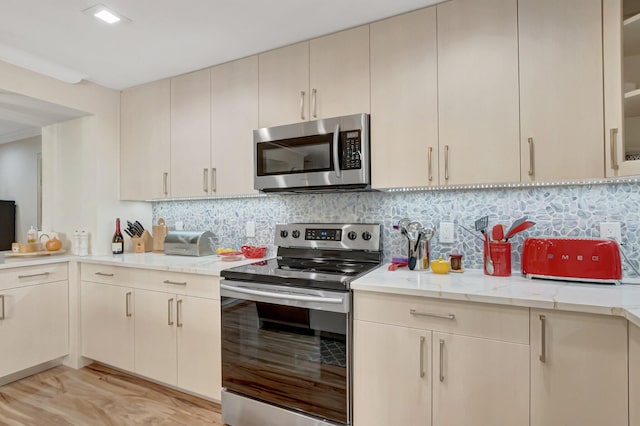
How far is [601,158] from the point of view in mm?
1489

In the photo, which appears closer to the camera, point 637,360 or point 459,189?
point 637,360

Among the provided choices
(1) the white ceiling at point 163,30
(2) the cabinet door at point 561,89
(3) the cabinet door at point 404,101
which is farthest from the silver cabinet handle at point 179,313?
(2) the cabinet door at point 561,89

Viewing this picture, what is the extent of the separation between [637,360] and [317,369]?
124 centimetres

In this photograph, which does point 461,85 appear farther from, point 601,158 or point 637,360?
point 637,360

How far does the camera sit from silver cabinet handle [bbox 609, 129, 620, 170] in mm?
1450

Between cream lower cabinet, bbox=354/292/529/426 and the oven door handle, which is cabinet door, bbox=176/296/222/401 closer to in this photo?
the oven door handle

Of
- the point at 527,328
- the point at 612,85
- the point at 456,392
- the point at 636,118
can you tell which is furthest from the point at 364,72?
the point at 456,392

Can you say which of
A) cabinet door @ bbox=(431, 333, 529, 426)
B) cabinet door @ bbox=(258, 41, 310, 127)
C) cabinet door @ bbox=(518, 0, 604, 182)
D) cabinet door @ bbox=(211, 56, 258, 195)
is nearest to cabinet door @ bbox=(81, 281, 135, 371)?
cabinet door @ bbox=(211, 56, 258, 195)

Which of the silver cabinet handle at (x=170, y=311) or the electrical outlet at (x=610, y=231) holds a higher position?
the electrical outlet at (x=610, y=231)

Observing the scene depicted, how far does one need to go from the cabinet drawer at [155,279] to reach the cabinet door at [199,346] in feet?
0.18

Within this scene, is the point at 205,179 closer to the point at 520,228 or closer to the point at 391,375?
the point at 391,375

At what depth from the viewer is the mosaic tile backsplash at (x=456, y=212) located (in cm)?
173

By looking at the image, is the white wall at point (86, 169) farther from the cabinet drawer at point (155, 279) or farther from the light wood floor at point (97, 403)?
the light wood floor at point (97, 403)

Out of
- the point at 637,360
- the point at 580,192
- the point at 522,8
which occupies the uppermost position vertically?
the point at 522,8
